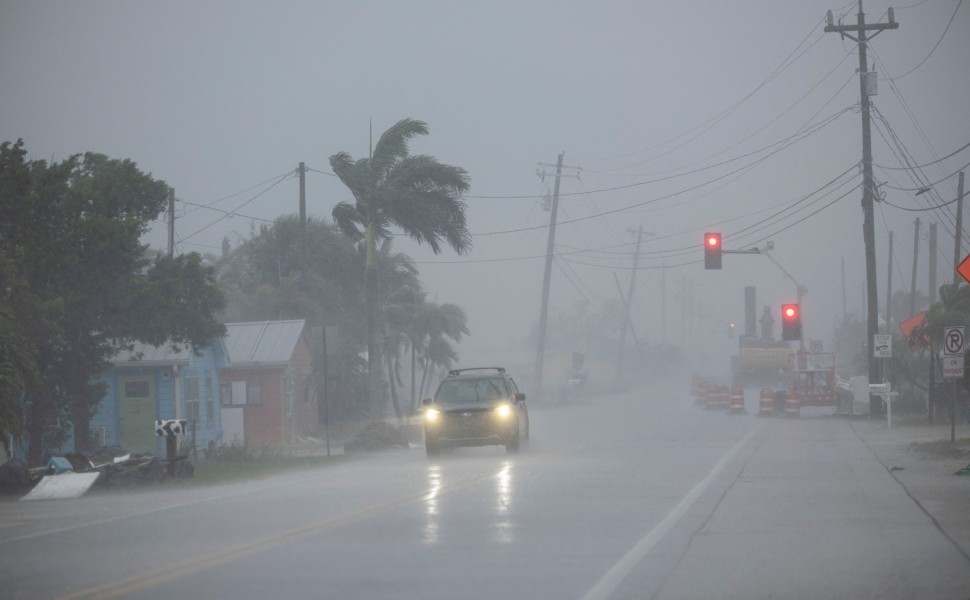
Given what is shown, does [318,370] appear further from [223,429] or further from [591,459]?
[591,459]

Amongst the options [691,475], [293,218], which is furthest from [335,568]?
[293,218]

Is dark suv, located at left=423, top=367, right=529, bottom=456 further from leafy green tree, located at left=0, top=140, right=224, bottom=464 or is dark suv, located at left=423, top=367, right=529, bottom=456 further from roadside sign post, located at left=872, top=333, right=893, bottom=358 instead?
roadside sign post, located at left=872, top=333, right=893, bottom=358

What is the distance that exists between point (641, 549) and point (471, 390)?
1640 centimetres

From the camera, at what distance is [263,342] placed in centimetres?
4491

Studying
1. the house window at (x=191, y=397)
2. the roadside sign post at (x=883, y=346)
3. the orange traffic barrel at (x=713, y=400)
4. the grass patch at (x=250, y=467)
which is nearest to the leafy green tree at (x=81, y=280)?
the grass patch at (x=250, y=467)

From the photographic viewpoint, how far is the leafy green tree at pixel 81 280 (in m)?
23.0

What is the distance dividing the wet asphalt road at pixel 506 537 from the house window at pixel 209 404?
18.9 m

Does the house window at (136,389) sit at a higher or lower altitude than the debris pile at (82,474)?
higher

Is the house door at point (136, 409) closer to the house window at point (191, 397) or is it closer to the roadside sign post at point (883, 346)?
the house window at point (191, 397)

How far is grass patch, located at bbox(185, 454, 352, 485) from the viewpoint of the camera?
883 inches

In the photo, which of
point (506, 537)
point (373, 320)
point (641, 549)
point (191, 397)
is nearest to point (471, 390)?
point (373, 320)

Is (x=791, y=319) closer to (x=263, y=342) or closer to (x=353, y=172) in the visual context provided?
(x=353, y=172)

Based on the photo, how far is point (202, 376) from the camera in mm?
40125

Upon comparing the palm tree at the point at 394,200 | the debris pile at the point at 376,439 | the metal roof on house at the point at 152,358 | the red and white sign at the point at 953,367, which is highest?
the palm tree at the point at 394,200
